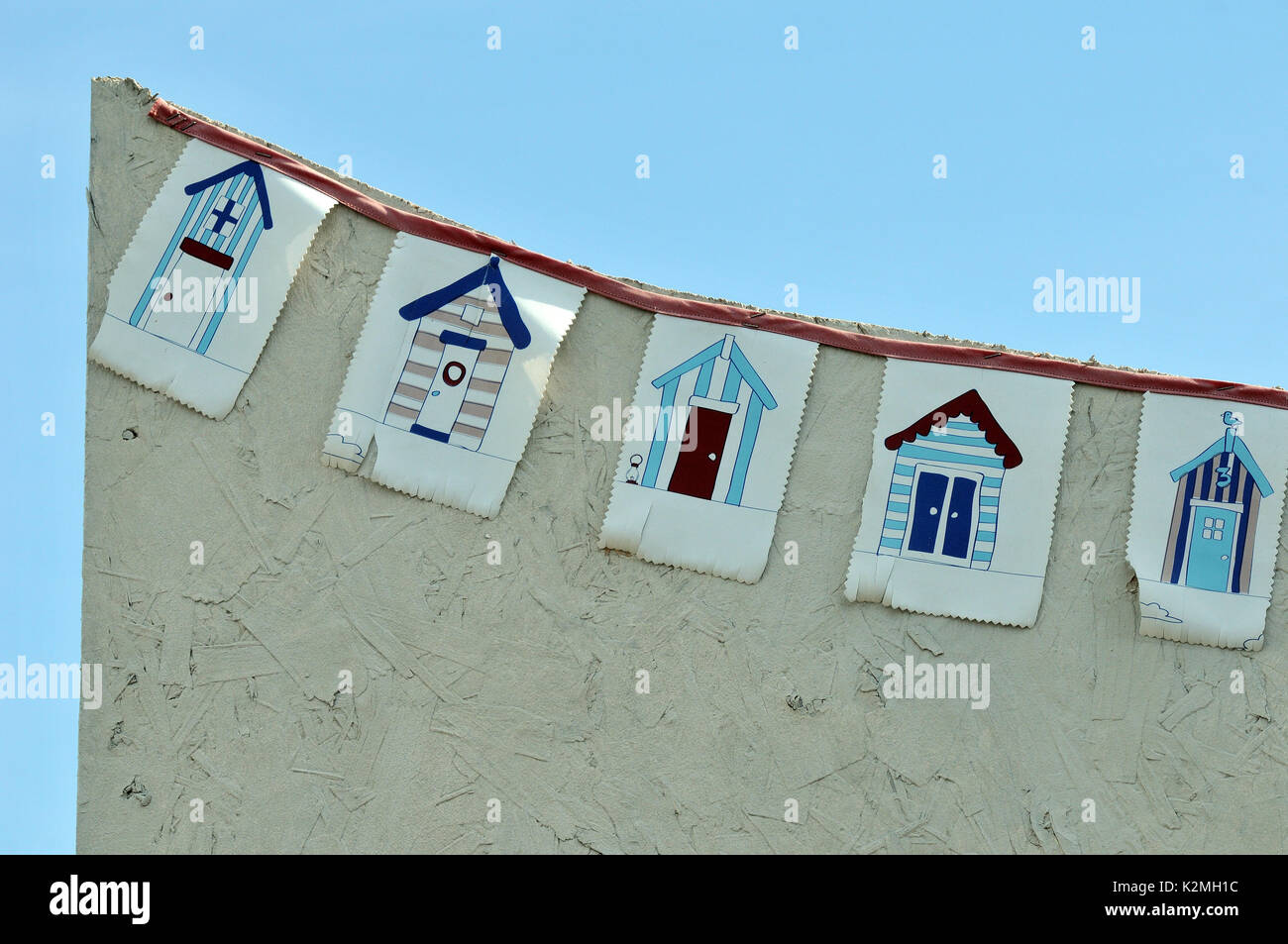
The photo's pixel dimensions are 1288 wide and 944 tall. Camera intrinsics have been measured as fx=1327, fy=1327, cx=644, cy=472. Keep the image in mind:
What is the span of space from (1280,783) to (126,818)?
5.08 metres

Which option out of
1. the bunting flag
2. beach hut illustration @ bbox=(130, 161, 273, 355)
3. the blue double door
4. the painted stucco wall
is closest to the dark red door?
the painted stucco wall

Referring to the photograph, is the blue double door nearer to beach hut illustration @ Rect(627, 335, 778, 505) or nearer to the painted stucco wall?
the painted stucco wall

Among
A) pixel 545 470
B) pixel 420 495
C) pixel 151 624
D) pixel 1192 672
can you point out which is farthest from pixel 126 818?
pixel 1192 672

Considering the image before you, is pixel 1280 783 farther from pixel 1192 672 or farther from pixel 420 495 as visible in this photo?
pixel 420 495

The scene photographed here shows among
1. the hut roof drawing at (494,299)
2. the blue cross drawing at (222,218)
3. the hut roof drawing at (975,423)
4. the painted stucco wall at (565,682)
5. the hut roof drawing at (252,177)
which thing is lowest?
the painted stucco wall at (565,682)

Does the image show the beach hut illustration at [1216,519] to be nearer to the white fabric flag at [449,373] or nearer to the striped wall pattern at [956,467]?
the striped wall pattern at [956,467]

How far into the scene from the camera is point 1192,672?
5.93m

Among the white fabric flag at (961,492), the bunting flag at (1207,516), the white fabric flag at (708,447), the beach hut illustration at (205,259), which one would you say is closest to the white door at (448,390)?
the white fabric flag at (708,447)

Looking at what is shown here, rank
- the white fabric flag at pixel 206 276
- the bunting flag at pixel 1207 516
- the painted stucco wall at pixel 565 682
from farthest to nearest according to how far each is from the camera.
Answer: the white fabric flag at pixel 206 276 < the bunting flag at pixel 1207 516 < the painted stucco wall at pixel 565 682

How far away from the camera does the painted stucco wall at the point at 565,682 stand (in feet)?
19.0

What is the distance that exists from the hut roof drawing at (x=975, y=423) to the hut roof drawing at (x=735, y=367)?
60cm

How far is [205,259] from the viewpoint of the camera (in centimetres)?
614

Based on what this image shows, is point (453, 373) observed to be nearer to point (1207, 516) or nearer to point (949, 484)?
point (949, 484)

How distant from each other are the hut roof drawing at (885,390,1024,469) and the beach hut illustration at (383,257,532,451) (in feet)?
5.87
